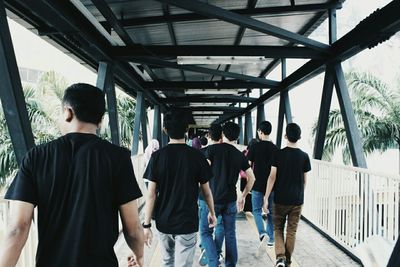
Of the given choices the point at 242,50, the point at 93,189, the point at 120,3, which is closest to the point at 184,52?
the point at 242,50

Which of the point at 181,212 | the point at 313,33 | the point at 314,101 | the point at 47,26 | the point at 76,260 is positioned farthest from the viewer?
the point at 314,101

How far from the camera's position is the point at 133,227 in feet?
5.73

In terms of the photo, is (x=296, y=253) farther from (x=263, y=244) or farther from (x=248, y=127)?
(x=248, y=127)

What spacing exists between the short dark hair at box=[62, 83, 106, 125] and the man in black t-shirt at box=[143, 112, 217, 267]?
44.5 inches

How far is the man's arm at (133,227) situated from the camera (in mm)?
1692

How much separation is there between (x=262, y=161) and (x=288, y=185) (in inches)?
41.2

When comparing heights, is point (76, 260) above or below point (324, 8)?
below

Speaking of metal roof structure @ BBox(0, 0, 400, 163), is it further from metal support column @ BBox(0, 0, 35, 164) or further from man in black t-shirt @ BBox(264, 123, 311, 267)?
man in black t-shirt @ BBox(264, 123, 311, 267)

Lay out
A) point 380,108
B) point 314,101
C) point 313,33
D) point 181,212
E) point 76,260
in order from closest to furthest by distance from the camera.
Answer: point 76,260
point 181,212
point 313,33
point 380,108
point 314,101

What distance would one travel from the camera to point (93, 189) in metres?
1.57

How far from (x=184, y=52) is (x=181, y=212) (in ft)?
10.7

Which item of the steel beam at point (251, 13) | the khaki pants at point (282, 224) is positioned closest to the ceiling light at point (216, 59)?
the steel beam at point (251, 13)

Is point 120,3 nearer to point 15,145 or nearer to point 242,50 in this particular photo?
point 242,50

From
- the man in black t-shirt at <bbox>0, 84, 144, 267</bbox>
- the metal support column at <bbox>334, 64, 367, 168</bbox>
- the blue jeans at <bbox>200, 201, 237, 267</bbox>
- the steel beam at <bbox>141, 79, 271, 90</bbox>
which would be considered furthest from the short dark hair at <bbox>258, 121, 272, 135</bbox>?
the steel beam at <bbox>141, 79, 271, 90</bbox>
